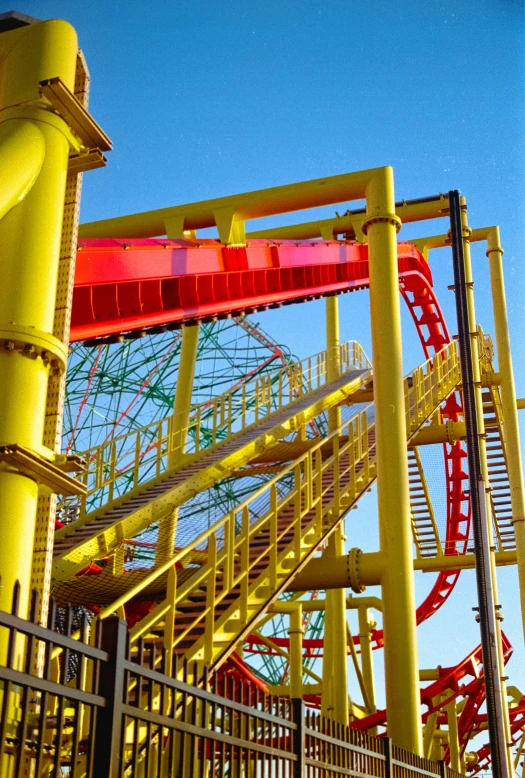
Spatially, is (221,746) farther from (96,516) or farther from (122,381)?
(122,381)

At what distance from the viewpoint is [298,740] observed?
17.2 ft

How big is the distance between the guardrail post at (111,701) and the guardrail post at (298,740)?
74.9 inches

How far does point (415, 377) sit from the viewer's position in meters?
15.9

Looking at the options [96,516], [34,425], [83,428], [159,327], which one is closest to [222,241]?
[159,327]

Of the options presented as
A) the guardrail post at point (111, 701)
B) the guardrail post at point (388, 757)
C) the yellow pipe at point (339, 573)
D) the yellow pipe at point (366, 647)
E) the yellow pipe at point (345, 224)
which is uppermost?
the yellow pipe at point (345, 224)

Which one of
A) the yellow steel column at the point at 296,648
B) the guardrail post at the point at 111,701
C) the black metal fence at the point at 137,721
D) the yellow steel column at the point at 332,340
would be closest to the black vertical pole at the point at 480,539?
the black metal fence at the point at 137,721

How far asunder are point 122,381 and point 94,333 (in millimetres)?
18662

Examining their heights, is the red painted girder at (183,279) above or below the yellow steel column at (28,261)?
above

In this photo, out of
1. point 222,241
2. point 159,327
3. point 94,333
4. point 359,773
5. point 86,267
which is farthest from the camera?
point 222,241

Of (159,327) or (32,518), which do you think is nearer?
(32,518)

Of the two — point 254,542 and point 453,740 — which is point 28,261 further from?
point 453,740

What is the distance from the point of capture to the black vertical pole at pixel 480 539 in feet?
33.2

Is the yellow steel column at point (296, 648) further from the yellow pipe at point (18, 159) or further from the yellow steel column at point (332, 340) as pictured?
the yellow pipe at point (18, 159)

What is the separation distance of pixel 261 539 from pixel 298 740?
17.3ft
